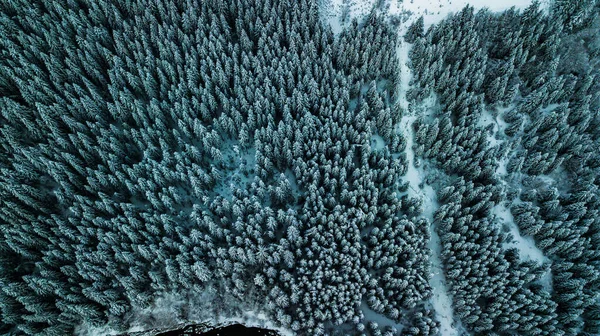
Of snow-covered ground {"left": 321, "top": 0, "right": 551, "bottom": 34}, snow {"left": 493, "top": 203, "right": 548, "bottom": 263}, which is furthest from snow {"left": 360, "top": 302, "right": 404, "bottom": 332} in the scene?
snow-covered ground {"left": 321, "top": 0, "right": 551, "bottom": 34}

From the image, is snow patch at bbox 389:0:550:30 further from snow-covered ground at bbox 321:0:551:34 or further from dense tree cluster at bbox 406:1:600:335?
dense tree cluster at bbox 406:1:600:335

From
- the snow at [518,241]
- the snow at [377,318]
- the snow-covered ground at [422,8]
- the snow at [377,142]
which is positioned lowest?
the snow at [377,318]

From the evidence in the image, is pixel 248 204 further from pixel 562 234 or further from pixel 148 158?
pixel 562 234

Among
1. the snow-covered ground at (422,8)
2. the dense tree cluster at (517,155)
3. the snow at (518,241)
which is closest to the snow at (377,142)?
the dense tree cluster at (517,155)

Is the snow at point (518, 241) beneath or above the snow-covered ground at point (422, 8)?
beneath

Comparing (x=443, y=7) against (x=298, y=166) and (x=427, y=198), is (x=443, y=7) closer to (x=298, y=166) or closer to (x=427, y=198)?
(x=427, y=198)

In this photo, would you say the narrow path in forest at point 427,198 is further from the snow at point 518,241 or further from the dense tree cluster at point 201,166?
the snow at point 518,241

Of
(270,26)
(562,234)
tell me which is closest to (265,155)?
(270,26)
